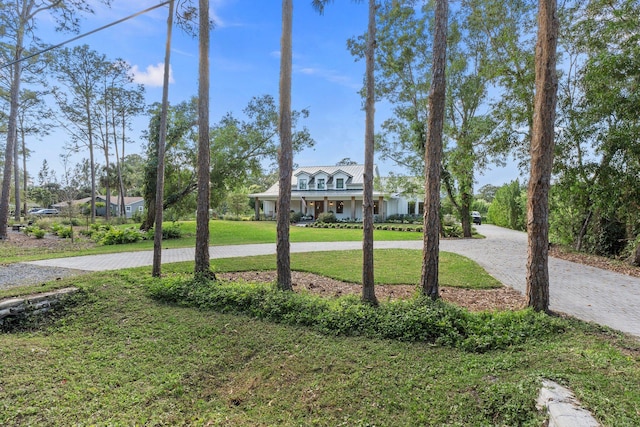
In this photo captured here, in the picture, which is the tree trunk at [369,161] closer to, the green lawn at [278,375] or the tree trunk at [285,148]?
the green lawn at [278,375]

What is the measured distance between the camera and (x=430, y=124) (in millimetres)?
4738

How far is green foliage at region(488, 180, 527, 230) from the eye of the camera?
22967 mm

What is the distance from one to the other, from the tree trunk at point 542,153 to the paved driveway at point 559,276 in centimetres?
107

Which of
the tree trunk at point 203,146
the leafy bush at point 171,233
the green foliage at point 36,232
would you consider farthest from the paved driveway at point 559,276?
the green foliage at point 36,232

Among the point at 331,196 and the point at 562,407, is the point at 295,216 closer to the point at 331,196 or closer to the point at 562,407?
the point at 331,196

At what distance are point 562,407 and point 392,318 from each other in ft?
7.15

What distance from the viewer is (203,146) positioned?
246 inches

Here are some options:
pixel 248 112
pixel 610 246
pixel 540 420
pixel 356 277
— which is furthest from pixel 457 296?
pixel 248 112

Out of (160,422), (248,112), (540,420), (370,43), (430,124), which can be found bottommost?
(160,422)

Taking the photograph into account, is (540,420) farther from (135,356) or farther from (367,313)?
(135,356)

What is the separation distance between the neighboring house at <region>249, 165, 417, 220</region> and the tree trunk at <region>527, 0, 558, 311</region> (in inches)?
889

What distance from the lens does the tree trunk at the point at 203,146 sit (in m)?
6.08

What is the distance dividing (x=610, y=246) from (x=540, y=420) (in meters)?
12.3

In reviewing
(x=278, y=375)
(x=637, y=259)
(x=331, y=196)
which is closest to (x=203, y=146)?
(x=278, y=375)
